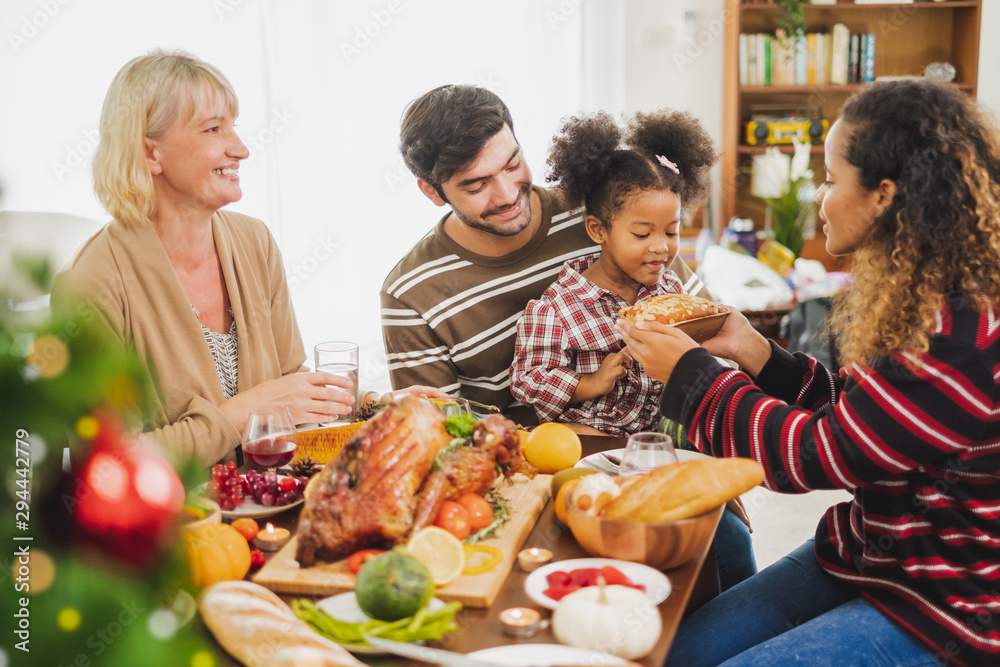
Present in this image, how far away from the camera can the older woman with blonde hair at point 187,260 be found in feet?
5.48

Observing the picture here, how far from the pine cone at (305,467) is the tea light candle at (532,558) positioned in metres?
0.45

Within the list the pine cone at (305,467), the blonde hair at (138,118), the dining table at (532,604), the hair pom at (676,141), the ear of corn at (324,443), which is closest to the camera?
the dining table at (532,604)

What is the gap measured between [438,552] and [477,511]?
0.45 feet

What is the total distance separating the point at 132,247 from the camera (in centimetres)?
178

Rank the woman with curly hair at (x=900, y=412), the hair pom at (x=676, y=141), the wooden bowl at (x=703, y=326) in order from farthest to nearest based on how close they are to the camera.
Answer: the hair pom at (x=676, y=141) → the wooden bowl at (x=703, y=326) → the woman with curly hair at (x=900, y=412)

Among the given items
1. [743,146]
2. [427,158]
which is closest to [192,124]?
[427,158]

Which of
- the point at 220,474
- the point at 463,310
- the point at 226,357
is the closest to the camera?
the point at 220,474

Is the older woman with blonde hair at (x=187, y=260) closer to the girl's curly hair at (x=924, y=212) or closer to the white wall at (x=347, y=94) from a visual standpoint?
the girl's curly hair at (x=924, y=212)

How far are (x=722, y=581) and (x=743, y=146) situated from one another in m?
3.98

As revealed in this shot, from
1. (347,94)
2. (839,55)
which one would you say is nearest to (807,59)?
(839,55)

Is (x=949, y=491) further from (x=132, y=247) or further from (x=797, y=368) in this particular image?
(x=132, y=247)

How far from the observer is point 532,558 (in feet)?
3.66

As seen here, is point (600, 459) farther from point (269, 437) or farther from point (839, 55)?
point (839, 55)

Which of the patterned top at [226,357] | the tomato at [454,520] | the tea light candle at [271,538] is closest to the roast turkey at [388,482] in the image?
the tomato at [454,520]
